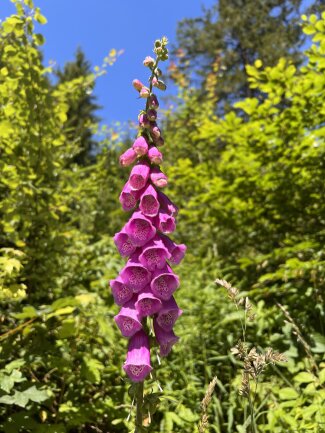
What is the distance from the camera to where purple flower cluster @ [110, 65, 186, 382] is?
1.55 meters

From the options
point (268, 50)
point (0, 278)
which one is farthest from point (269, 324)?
point (268, 50)

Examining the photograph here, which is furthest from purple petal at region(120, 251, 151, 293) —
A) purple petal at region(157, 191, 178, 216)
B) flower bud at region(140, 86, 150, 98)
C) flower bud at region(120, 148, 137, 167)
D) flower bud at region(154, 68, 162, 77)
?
flower bud at region(154, 68, 162, 77)

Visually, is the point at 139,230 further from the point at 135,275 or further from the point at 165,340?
the point at 165,340

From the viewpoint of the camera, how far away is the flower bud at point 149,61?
1.79 meters

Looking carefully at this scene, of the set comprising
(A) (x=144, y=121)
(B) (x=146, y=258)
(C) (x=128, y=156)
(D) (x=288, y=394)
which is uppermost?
(A) (x=144, y=121)

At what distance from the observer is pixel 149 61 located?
5.87 feet

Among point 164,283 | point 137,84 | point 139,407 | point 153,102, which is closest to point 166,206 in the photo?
point 164,283

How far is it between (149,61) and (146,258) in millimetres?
832

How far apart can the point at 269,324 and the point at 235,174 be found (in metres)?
1.88

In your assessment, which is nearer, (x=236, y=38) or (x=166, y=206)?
(x=166, y=206)

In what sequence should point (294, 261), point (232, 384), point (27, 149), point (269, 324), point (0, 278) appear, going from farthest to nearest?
1. point (27, 149)
2. point (269, 324)
3. point (294, 261)
4. point (232, 384)
5. point (0, 278)

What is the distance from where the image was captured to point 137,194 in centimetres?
174

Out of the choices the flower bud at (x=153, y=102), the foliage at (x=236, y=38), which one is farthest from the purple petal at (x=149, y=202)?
the foliage at (x=236, y=38)

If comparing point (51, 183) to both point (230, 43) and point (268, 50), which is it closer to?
point (268, 50)
